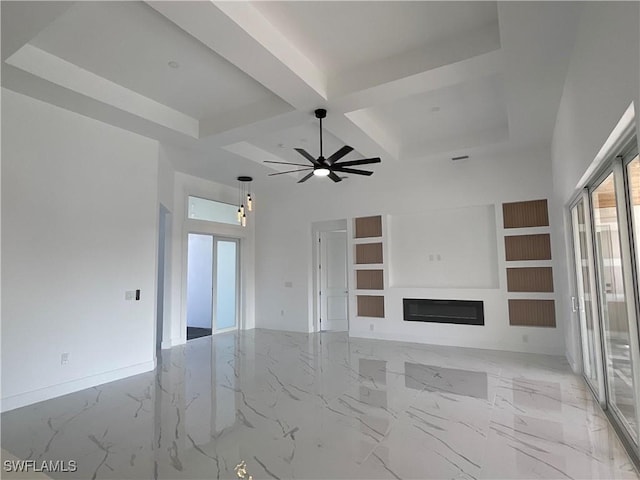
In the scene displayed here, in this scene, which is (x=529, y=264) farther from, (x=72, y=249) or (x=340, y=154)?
(x=72, y=249)

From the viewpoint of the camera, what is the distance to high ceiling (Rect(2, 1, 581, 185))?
285cm

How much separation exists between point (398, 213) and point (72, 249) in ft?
17.7

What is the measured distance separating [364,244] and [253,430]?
492 centimetres

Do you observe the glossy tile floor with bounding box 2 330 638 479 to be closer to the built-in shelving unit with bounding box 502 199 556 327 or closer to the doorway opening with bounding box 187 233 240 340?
the built-in shelving unit with bounding box 502 199 556 327

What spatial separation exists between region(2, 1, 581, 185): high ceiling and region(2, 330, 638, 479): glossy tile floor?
3.27m

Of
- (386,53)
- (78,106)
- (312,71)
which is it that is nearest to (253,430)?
(312,71)

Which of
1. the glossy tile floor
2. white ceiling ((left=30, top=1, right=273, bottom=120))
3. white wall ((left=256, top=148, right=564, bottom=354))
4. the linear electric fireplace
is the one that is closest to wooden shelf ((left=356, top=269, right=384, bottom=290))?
white wall ((left=256, top=148, right=564, bottom=354))

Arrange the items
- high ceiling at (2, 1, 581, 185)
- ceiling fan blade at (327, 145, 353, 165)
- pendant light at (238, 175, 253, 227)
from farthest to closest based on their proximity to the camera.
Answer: pendant light at (238, 175, 253, 227) < ceiling fan blade at (327, 145, 353, 165) < high ceiling at (2, 1, 581, 185)

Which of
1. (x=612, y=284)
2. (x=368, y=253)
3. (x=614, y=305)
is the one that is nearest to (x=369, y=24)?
(x=612, y=284)

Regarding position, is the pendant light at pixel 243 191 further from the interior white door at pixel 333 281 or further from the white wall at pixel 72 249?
the white wall at pixel 72 249

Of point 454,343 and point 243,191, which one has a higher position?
point 243,191

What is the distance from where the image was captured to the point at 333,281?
840cm

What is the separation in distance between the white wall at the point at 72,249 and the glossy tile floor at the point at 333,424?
0.37 metres

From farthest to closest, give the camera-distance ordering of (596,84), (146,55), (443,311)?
(443,311) → (146,55) → (596,84)
